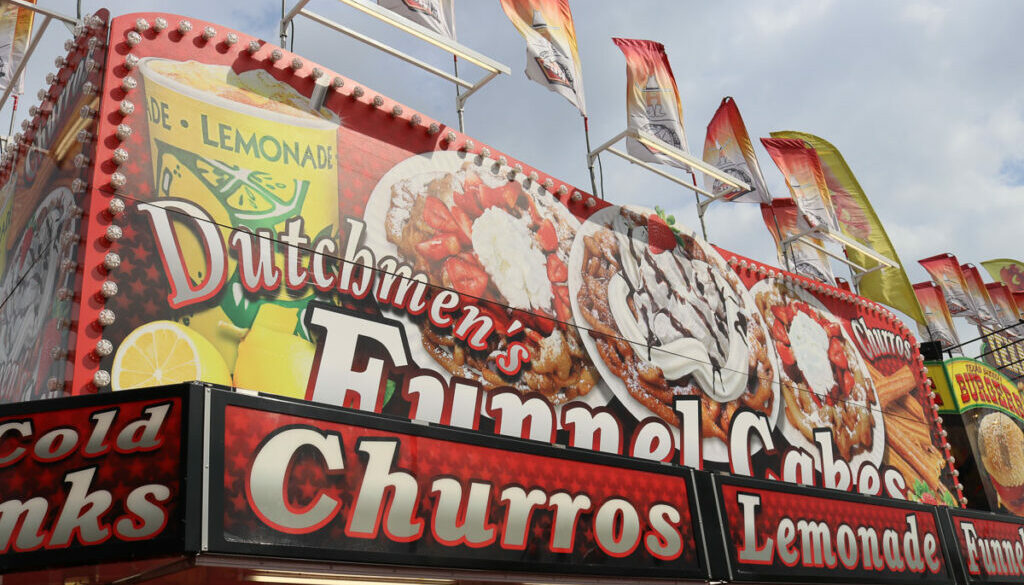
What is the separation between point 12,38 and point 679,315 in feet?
30.2

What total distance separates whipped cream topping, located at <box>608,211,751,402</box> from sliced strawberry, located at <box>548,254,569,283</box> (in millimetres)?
811

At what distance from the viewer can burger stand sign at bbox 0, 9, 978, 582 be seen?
5.94 meters

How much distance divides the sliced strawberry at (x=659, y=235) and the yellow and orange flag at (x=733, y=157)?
9.78ft

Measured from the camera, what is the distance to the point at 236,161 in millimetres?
8492

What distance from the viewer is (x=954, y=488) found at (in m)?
16.4

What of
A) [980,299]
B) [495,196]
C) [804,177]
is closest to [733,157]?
[804,177]

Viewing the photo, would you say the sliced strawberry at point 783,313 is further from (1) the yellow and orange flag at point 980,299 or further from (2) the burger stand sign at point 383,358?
(1) the yellow and orange flag at point 980,299

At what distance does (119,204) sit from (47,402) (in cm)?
230

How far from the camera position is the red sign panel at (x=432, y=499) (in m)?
5.91

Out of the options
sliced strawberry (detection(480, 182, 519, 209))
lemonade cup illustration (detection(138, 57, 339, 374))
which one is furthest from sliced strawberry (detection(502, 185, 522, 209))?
lemonade cup illustration (detection(138, 57, 339, 374))

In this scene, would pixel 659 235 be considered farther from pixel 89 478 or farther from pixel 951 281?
pixel 951 281

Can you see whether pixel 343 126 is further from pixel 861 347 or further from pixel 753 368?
pixel 861 347

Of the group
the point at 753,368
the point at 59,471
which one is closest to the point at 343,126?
the point at 59,471

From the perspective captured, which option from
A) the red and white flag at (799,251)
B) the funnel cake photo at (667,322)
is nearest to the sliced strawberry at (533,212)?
the funnel cake photo at (667,322)
